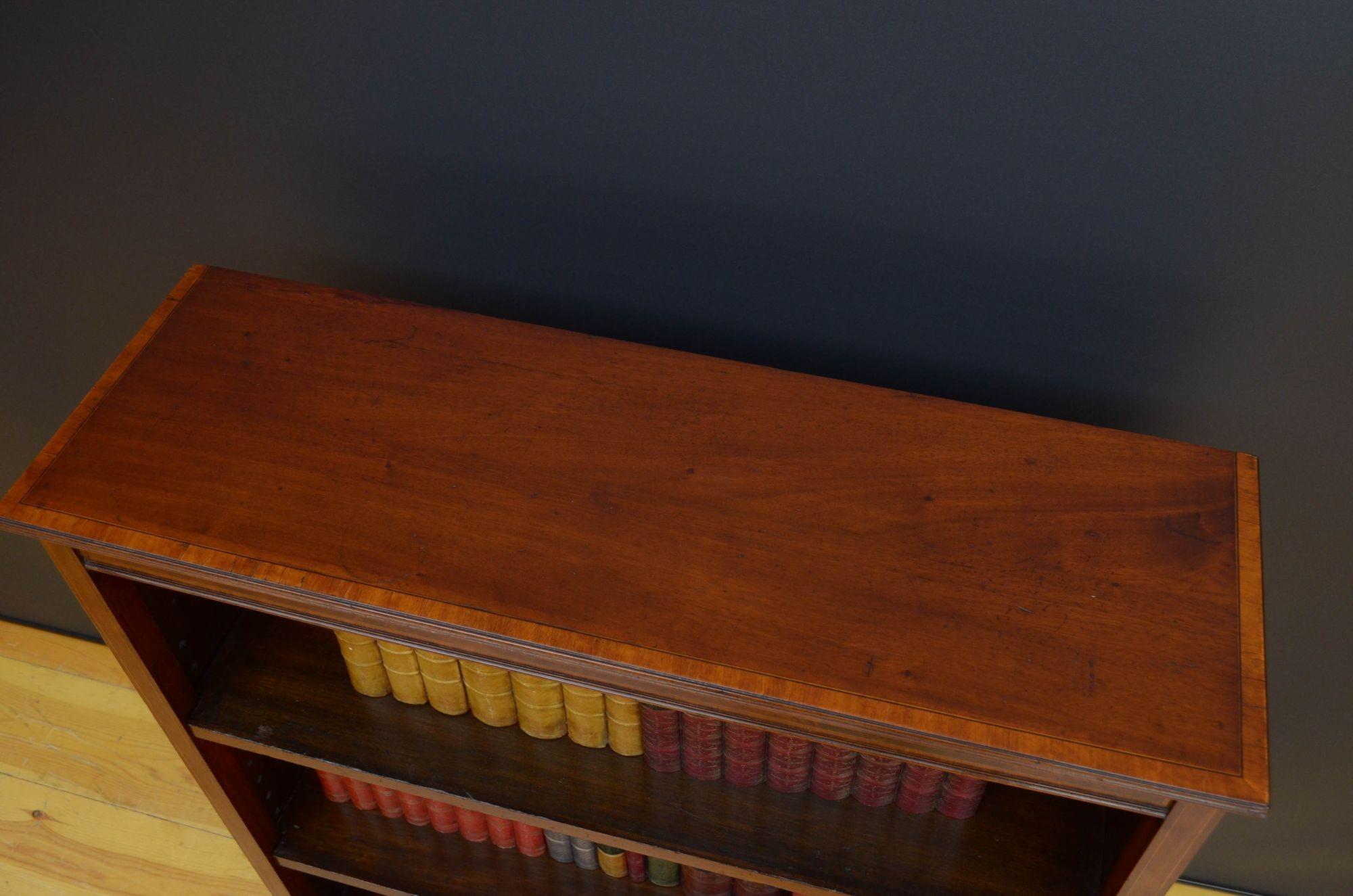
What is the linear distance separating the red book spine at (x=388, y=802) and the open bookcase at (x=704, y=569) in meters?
0.26

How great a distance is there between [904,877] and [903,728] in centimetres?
43

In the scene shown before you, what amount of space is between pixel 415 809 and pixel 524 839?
0.17 metres

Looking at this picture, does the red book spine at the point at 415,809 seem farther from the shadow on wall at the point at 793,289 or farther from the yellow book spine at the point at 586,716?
the shadow on wall at the point at 793,289

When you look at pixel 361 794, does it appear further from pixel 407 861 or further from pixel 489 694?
pixel 489 694

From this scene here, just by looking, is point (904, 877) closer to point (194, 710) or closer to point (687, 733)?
point (687, 733)

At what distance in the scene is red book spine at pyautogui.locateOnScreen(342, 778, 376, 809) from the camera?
171 cm

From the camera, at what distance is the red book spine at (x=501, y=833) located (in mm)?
1721

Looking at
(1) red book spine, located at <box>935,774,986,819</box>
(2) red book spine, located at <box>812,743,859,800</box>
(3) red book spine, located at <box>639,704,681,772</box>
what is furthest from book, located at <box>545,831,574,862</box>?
(1) red book spine, located at <box>935,774,986,819</box>

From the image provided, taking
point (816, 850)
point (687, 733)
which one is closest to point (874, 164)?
point (687, 733)

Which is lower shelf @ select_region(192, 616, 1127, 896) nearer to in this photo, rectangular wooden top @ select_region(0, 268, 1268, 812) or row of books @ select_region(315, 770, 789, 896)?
row of books @ select_region(315, 770, 789, 896)

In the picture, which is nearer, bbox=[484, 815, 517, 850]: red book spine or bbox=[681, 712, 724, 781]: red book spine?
bbox=[681, 712, 724, 781]: red book spine

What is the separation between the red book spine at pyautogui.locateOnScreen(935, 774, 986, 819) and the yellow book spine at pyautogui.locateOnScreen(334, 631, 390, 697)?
28.3 inches

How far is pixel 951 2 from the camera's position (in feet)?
3.64

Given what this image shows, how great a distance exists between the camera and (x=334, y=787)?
1732 mm
